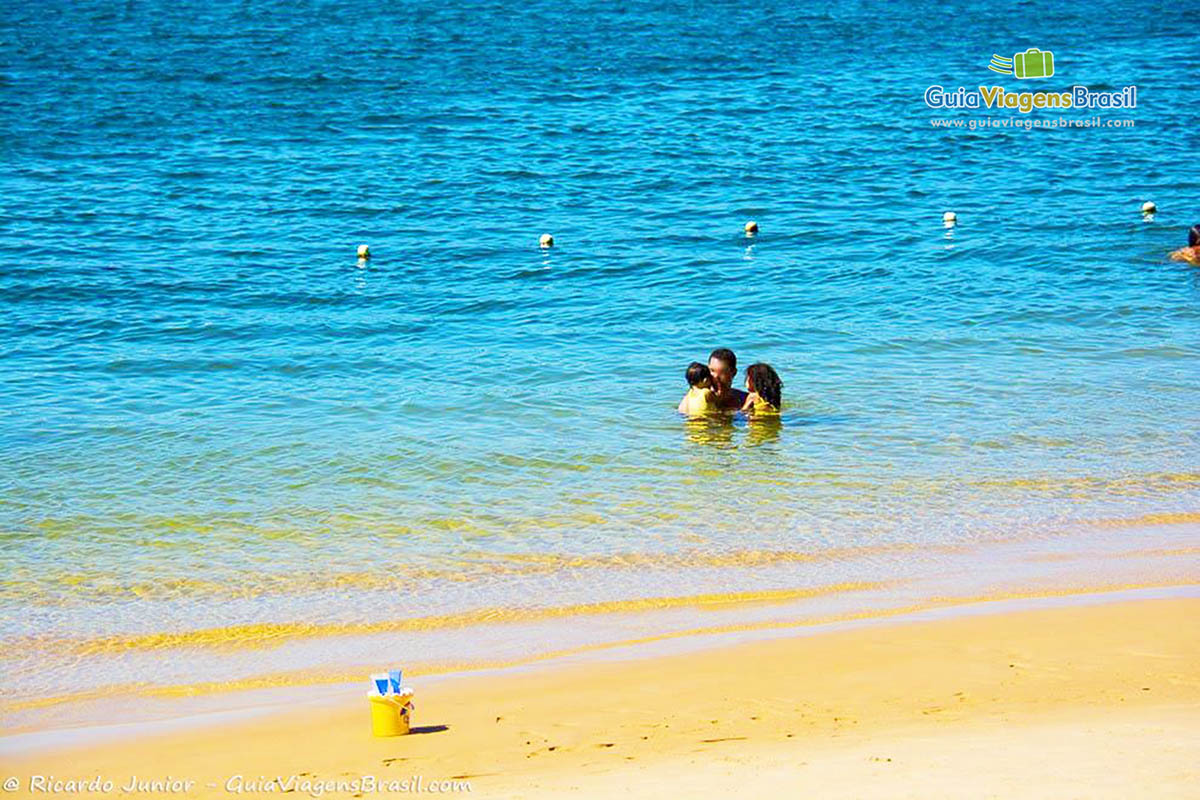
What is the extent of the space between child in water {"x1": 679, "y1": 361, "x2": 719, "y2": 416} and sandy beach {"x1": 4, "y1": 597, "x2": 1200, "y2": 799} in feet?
15.8

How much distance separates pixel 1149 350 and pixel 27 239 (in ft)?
48.1

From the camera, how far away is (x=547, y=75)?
96.0 ft

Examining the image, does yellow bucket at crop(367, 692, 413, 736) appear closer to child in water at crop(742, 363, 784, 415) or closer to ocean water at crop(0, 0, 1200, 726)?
ocean water at crop(0, 0, 1200, 726)

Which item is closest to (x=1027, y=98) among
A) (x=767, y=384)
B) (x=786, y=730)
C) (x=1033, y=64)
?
(x=1033, y=64)

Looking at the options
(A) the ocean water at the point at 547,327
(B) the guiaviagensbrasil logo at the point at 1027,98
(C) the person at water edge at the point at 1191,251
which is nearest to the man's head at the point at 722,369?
(A) the ocean water at the point at 547,327

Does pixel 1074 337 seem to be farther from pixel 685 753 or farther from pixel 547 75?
pixel 547 75

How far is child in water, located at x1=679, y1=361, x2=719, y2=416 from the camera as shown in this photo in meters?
12.2

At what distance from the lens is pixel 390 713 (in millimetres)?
6293

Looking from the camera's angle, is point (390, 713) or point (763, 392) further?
point (763, 392)

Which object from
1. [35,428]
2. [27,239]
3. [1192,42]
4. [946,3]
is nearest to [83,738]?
[35,428]

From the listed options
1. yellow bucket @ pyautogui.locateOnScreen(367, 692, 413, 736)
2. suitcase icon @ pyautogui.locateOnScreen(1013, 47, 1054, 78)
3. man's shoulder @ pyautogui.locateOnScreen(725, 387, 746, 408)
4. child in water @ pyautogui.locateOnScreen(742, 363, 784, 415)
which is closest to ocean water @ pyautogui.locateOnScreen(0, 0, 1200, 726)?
child in water @ pyautogui.locateOnScreen(742, 363, 784, 415)

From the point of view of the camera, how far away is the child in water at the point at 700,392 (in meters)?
12.2

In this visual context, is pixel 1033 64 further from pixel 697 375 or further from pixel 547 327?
pixel 697 375

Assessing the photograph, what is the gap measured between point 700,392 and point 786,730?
617cm
